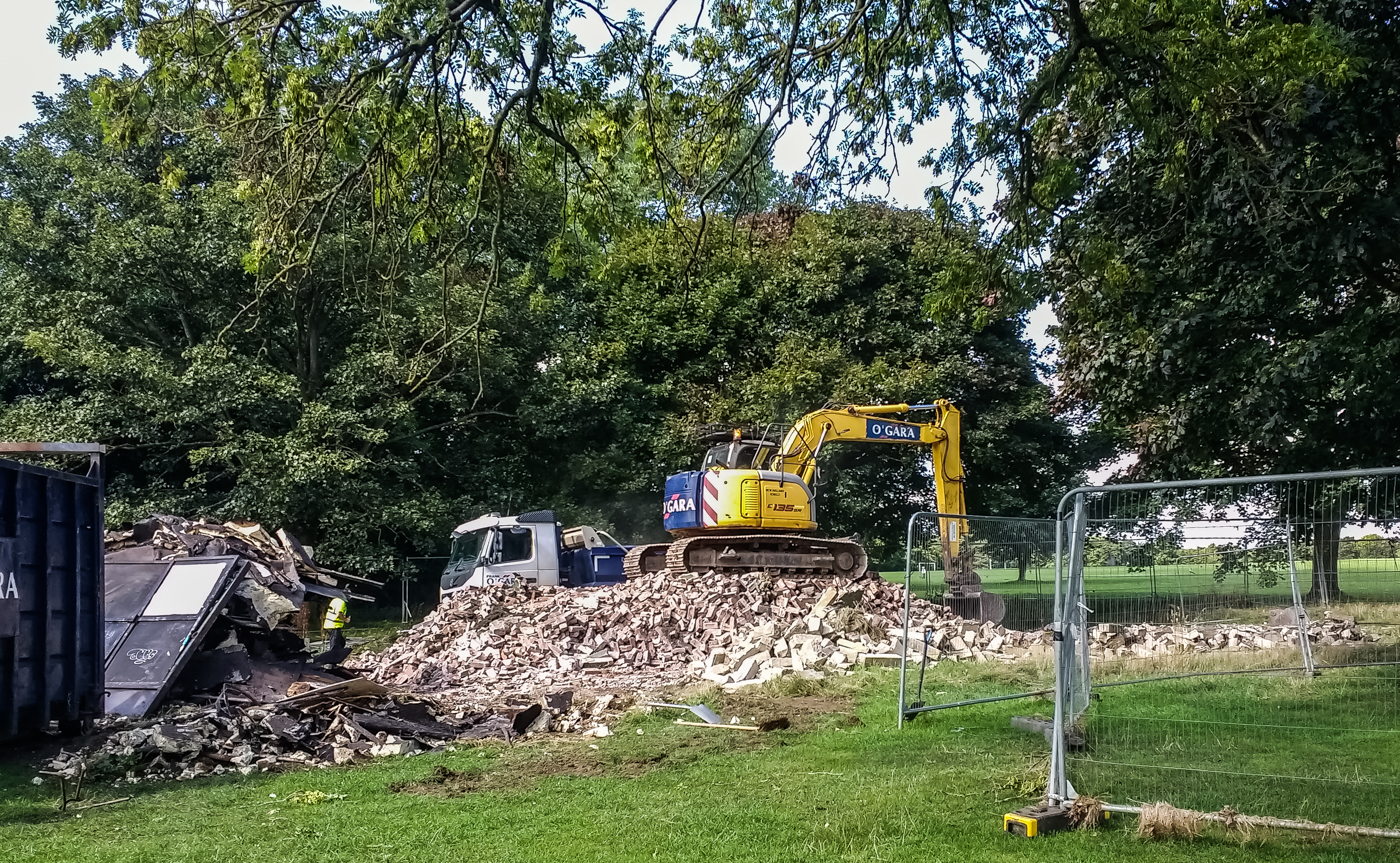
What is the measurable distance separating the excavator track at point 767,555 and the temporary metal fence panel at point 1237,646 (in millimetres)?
11121

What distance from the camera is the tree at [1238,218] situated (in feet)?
28.1

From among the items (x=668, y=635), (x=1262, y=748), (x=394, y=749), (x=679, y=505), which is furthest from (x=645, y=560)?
(x=1262, y=748)

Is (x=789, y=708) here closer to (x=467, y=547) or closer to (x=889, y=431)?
(x=889, y=431)

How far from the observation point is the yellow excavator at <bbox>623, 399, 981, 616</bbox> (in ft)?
60.4

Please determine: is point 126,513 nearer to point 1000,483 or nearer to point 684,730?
point 684,730

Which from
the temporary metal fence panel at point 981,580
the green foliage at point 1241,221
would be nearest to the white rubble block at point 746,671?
the temporary metal fence panel at point 981,580

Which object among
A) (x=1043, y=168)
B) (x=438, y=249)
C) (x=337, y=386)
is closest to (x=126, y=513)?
(x=337, y=386)

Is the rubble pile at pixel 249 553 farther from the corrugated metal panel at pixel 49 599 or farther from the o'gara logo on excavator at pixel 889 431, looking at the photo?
the o'gara logo on excavator at pixel 889 431

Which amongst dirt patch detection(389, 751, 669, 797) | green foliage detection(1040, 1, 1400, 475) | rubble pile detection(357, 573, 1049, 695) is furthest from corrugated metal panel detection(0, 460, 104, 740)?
green foliage detection(1040, 1, 1400, 475)

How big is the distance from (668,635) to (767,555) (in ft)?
13.3

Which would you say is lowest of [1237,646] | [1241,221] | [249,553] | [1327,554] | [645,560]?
[645,560]

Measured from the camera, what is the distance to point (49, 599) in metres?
8.88

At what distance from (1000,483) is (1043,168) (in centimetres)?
2140

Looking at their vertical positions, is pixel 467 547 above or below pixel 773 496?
below
